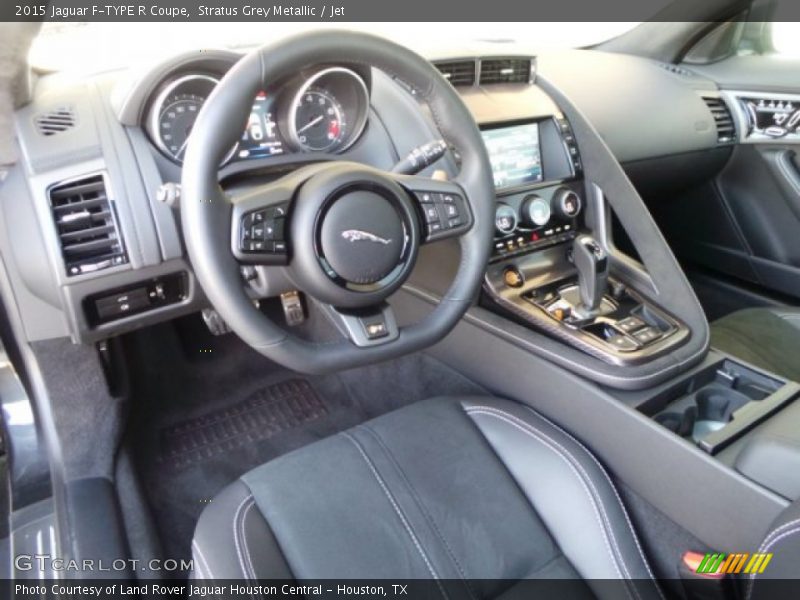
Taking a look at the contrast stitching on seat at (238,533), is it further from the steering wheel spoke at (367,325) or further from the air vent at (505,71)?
the air vent at (505,71)

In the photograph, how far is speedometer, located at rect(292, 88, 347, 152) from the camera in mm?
1252

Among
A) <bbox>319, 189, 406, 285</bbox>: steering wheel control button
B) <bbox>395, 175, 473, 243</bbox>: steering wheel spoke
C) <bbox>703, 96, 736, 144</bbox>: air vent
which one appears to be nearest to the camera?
<bbox>319, 189, 406, 285</bbox>: steering wheel control button

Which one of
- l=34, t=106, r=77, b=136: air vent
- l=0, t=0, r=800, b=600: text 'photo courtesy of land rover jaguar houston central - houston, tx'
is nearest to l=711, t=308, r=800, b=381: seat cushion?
l=0, t=0, r=800, b=600: text 'photo courtesy of land rover jaguar houston central - houston, tx'

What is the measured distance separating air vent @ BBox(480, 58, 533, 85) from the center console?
134 mm

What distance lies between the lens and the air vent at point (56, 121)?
Result: 3.81ft

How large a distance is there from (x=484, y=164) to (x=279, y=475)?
2.17 feet

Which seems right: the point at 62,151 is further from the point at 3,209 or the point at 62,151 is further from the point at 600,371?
the point at 600,371

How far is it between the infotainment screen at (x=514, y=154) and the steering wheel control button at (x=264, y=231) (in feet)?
2.47

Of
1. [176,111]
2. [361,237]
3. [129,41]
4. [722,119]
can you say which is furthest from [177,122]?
[722,119]

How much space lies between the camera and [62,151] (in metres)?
1.15

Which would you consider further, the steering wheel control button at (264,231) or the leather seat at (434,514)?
the leather seat at (434,514)

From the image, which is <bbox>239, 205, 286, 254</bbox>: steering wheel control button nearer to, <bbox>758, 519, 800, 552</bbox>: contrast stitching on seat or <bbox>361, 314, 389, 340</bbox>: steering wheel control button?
<bbox>361, 314, 389, 340</bbox>: steering wheel control button

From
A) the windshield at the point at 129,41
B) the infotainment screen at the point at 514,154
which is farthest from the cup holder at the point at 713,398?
the windshield at the point at 129,41

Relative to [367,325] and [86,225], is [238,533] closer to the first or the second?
[367,325]
